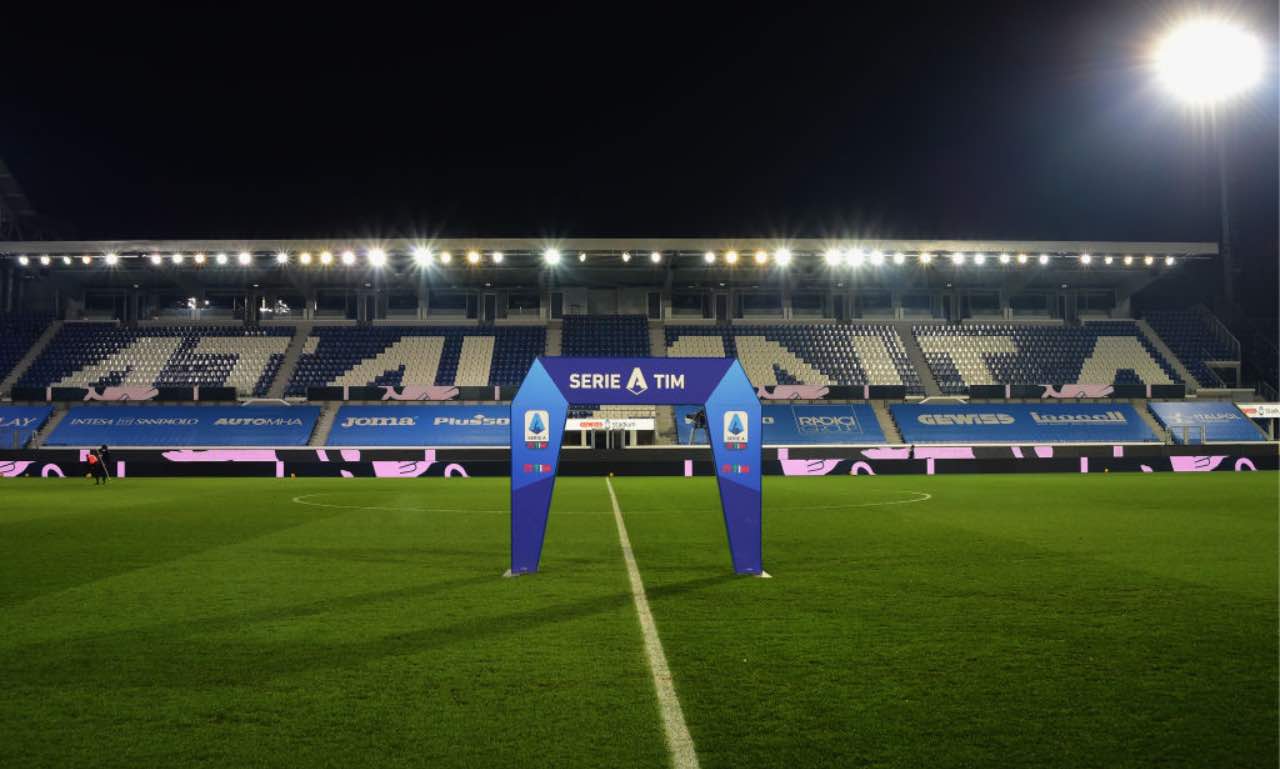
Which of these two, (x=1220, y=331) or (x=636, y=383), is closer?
(x=636, y=383)

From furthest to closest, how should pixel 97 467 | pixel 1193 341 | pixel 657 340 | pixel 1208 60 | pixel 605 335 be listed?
pixel 1193 341 < pixel 657 340 < pixel 605 335 < pixel 1208 60 < pixel 97 467

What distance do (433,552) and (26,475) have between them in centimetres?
2884

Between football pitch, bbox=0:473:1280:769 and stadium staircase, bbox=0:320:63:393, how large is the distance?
39.3m

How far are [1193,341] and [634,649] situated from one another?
2171 inches

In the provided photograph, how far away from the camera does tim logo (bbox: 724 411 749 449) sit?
35.4 feet

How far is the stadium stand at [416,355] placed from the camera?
1850 inches

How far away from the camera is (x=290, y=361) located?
4859 centimetres

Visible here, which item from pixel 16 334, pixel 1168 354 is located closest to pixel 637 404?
pixel 1168 354

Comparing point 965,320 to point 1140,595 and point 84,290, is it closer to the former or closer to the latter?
point 1140,595

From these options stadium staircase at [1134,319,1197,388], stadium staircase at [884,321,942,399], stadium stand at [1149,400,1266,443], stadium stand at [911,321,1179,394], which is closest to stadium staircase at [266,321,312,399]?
stadium staircase at [884,321,942,399]

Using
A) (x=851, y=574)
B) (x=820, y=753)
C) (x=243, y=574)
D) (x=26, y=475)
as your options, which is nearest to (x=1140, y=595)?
(x=851, y=574)

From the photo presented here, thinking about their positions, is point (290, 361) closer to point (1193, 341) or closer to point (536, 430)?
point (536, 430)

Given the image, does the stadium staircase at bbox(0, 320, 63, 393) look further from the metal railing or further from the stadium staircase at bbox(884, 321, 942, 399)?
the metal railing

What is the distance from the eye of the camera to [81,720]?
16.3 ft
